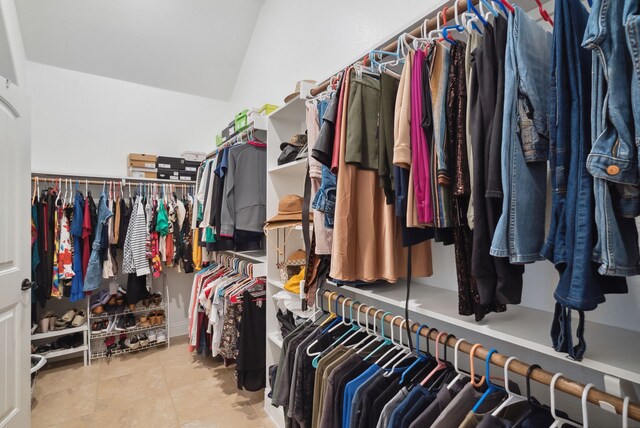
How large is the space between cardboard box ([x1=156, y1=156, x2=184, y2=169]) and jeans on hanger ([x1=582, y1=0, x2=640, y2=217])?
139 inches

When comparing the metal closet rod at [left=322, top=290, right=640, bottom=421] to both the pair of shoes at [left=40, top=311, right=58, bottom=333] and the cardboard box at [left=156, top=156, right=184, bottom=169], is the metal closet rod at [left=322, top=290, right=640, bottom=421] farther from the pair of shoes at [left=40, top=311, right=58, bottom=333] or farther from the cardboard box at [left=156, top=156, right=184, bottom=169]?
the pair of shoes at [left=40, top=311, right=58, bottom=333]

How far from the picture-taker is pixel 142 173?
324cm

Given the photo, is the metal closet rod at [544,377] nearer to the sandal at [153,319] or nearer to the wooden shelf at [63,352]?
the sandal at [153,319]

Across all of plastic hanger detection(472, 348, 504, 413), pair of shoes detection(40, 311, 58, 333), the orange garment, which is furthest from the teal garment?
plastic hanger detection(472, 348, 504, 413)

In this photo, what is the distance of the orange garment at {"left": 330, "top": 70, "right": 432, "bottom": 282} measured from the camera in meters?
1.13

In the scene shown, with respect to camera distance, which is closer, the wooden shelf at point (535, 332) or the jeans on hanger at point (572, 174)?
the jeans on hanger at point (572, 174)

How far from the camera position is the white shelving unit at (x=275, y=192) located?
2.02m

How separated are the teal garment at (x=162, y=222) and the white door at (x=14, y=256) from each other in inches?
51.4

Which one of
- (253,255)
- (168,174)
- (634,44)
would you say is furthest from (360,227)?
(168,174)

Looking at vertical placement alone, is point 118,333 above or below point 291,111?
below

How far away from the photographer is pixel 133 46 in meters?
3.12

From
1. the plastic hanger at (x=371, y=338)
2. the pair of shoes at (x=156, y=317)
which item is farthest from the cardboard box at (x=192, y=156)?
the plastic hanger at (x=371, y=338)

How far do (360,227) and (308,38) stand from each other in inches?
73.2

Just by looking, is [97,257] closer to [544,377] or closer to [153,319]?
[153,319]
